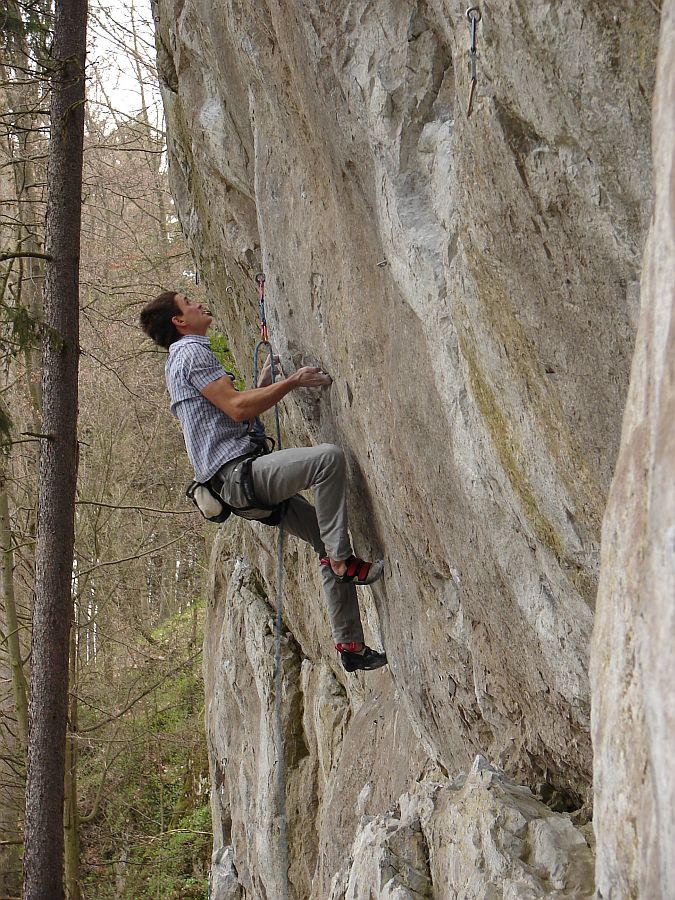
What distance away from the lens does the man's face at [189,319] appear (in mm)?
5055

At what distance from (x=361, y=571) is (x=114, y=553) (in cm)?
855

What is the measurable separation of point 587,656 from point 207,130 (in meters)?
4.79

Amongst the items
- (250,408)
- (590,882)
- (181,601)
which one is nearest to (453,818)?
(590,882)

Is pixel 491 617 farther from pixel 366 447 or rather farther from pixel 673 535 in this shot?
pixel 673 535

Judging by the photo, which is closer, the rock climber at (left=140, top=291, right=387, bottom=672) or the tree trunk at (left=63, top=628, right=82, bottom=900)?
the rock climber at (left=140, top=291, right=387, bottom=672)

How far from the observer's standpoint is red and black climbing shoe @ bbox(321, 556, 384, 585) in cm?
488

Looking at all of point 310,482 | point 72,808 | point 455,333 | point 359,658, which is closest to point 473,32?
point 455,333

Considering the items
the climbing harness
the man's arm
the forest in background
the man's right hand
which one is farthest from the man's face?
the forest in background

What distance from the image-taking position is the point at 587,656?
3.29 m

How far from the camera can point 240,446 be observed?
488 cm

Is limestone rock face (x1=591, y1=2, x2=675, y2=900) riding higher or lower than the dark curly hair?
lower

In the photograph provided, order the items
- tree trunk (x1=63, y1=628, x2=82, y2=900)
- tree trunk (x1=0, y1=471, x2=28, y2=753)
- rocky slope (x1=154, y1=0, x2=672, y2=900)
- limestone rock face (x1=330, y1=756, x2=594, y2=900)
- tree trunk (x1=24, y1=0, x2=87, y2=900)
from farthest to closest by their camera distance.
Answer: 1. tree trunk (x1=63, y1=628, x2=82, y2=900)
2. tree trunk (x1=0, y1=471, x2=28, y2=753)
3. tree trunk (x1=24, y1=0, x2=87, y2=900)
4. limestone rock face (x1=330, y1=756, x2=594, y2=900)
5. rocky slope (x1=154, y1=0, x2=672, y2=900)

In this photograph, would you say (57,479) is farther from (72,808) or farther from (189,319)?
(72,808)

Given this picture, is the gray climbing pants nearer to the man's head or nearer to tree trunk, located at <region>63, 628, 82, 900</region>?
the man's head
